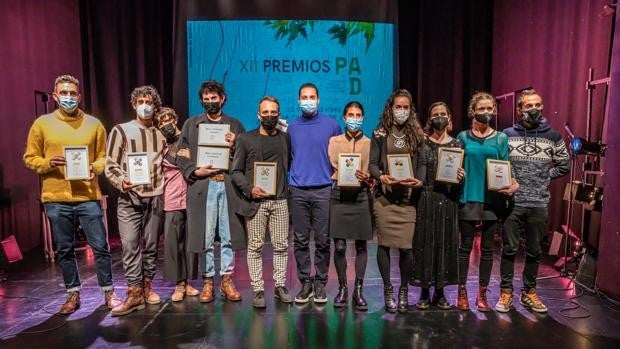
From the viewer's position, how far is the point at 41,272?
4.50 meters

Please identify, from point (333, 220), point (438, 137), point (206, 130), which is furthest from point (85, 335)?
point (438, 137)

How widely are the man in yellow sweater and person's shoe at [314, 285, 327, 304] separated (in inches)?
57.4

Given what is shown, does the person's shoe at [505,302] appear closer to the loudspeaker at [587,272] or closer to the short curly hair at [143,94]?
the loudspeaker at [587,272]

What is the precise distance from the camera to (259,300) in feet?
11.1

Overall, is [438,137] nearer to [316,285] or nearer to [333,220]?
[333,220]

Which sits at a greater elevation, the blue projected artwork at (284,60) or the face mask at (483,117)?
the blue projected artwork at (284,60)

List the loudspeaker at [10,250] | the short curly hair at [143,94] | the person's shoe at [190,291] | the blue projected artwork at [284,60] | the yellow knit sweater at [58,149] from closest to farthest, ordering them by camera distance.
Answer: the yellow knit sweater at [58,149] < the short curly hair at [143,94] < the person's shoe at [190,291] < the loudspeaker at [10,250] < the blue projected artwork at [284,60]

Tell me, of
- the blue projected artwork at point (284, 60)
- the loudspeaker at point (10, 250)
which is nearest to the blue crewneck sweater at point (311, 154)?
the blue projected artwork at point (284, 60)

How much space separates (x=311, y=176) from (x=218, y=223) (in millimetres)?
806

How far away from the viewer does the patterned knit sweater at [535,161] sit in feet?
10.3

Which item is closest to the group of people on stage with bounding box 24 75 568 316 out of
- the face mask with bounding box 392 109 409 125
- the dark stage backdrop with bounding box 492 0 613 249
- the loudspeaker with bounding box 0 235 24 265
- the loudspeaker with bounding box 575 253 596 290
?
the face mask with bounding box 392 109 409 125

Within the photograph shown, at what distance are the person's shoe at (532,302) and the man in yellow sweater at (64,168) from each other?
118 inches

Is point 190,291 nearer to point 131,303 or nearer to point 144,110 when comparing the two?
point 131,303

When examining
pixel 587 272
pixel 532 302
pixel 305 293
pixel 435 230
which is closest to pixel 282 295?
pixel 305 293
